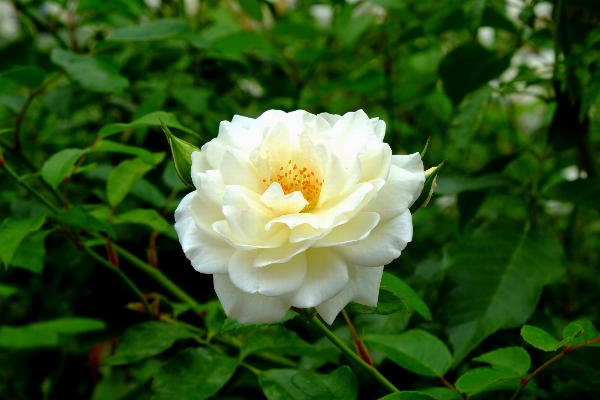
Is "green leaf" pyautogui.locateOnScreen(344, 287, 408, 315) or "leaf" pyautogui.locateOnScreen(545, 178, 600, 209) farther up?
"green leaf" pyautogui.locateOnScreen(344, 287, 408, 315)

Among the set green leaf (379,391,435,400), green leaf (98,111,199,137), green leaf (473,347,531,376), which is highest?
green leaf (98,111,199,137)

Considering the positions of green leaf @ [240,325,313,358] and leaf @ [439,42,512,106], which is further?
leaf @ [439,42,512,106]

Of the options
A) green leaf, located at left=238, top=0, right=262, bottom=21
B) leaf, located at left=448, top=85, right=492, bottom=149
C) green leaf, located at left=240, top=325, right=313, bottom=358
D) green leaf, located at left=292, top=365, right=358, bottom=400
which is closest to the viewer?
green leaf, located at left=292, top=365, right=358, bottom=400

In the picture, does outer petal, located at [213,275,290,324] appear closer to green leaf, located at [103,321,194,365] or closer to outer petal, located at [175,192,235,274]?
outer petal, located at [175,192,235,274]

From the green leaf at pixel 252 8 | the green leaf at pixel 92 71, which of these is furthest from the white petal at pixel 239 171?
the green leaf at pixel 252 8

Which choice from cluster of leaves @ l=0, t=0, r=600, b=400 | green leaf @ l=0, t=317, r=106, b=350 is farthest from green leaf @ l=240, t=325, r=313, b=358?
green leaf @ l=0, t=317, r=106, b=350

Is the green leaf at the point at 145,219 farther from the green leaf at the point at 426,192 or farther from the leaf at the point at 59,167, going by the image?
the green leaf at the point at 426,192
